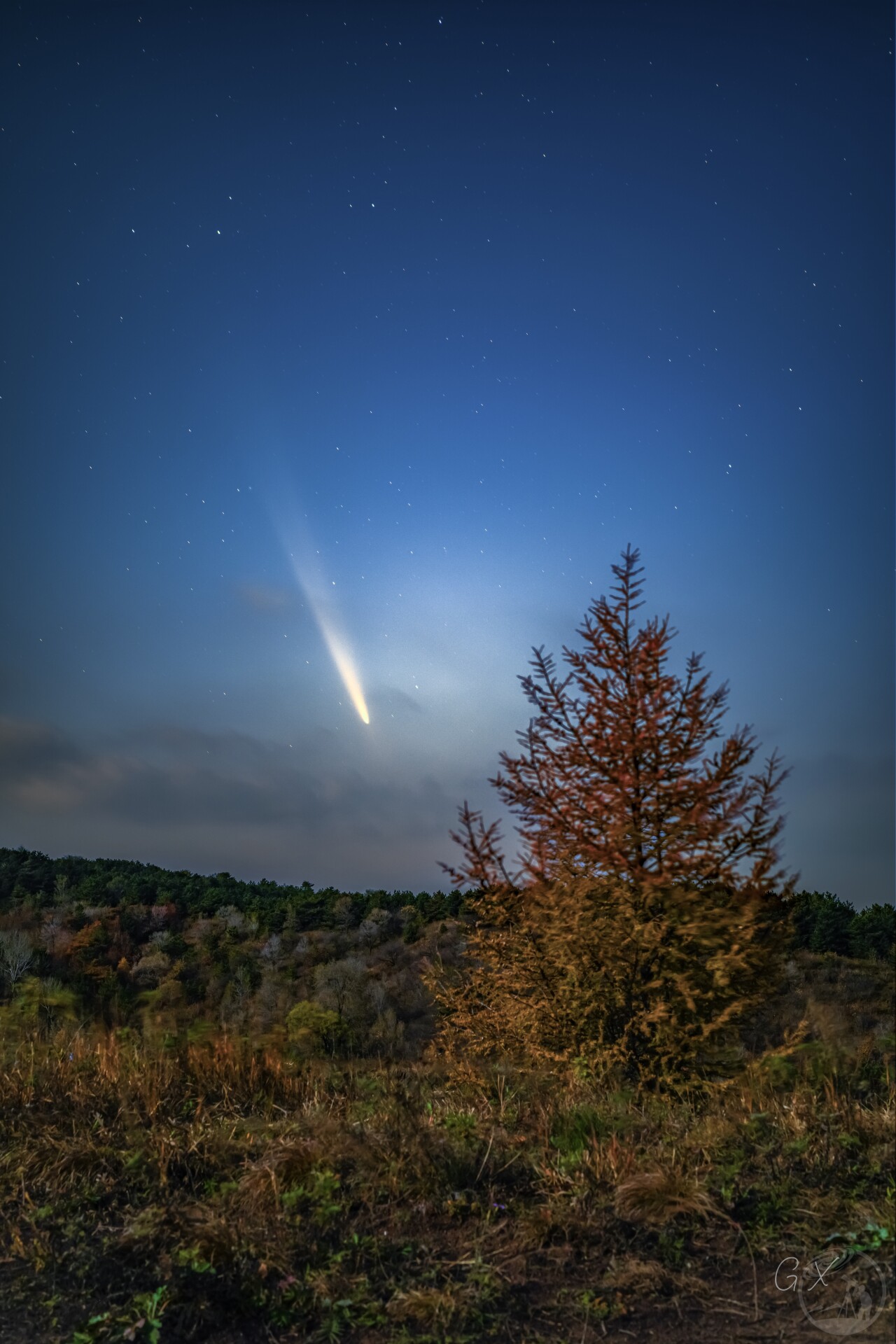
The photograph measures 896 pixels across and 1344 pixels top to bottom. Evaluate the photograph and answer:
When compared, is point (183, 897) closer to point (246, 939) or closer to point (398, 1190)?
point (246, 939)

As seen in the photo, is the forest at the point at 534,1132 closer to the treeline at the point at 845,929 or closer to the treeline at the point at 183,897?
the treeline at the point at 845,929

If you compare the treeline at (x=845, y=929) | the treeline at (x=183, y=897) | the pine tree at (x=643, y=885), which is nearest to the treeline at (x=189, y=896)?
the treeline at (x=183, y=897)

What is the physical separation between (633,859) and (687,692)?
1.76 meters

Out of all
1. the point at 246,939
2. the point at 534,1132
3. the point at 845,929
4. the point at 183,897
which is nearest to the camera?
the point at 534,1132

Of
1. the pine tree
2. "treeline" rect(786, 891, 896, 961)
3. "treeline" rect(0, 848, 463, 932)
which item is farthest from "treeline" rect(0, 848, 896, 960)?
the pine tree

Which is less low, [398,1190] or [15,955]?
[398,1190]

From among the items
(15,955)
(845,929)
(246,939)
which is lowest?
(15,955)

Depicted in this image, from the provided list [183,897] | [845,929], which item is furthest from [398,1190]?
[183,897]

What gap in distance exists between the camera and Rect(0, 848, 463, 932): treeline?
40.1 meters

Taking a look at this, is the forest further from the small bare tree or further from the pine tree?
the small bare tree

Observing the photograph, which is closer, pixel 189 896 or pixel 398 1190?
pixel 398 1190

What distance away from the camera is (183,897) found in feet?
141

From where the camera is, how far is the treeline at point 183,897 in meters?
40.1

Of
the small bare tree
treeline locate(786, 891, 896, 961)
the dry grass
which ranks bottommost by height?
the small bare tree
